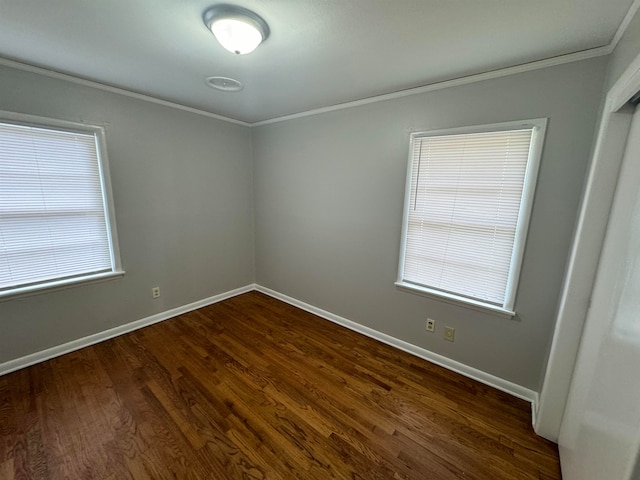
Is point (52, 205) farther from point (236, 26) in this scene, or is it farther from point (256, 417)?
point (256, 417)

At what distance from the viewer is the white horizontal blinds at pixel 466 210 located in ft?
6.00

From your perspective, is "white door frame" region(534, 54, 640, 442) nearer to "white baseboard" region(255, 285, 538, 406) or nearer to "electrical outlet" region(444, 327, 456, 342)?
"white baseboard" region(255, 285, 538, 406)

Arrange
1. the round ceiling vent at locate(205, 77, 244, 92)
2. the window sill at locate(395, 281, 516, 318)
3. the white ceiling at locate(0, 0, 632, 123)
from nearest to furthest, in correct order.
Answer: the white ceiling at locate(0, 0, 632, 123), the window sill at locate(395, 281, 516, 318), the round ceiling vent at locate(205, 77, 244, 92)

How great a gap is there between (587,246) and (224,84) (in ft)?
8.99

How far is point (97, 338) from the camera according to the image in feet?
8.09

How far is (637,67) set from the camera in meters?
1.02

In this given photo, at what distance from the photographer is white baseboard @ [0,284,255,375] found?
2084 millimetres

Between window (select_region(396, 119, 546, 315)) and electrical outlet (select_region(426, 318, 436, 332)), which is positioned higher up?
window (select_region(396, 119, 546, 315))

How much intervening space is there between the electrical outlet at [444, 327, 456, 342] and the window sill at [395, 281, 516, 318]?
0.24 m

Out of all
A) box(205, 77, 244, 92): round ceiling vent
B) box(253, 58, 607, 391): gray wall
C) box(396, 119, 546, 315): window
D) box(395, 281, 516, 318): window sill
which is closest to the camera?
box(253, 58, 607, 391): gray wall

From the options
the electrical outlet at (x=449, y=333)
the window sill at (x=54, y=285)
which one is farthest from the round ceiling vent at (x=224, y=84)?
Answer: the electrical outlet at (x=449, y=333)

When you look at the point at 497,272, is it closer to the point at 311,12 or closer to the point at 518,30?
the point at 518,30

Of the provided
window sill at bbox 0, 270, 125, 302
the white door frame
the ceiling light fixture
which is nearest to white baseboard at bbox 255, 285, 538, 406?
the white door frame

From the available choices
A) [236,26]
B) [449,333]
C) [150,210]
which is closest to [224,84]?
[236,26]
